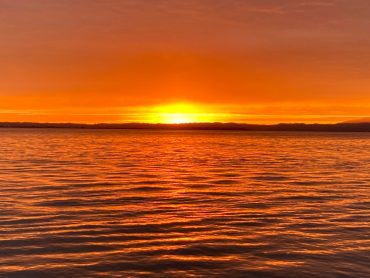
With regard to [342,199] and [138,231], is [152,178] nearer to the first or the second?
[342,199]

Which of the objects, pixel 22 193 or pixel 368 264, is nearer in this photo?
pixel 368 264

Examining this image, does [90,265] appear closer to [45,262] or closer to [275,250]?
[45,262]

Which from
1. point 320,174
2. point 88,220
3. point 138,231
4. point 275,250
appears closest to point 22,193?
point 88,220

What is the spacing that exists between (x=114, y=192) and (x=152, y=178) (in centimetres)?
900

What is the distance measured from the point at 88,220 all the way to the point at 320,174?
2649 centimetres

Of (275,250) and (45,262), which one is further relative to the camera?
(275,250)

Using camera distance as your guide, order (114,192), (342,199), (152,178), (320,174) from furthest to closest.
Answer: (320,174), (152,178), (114,192), (342,199)

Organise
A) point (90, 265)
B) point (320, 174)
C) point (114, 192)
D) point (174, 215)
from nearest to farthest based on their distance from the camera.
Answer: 1. point (90, 265)
2. point (174, 215)
3. point (114, 192)
4. point (320, 174)

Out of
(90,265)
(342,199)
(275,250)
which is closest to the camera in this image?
(90,265)

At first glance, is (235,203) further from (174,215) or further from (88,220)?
(88,220)

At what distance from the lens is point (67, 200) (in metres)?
24.8

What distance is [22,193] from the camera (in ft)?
88.4

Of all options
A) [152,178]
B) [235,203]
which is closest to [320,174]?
[152,178]

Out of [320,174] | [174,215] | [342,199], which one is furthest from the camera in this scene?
[320,174]
